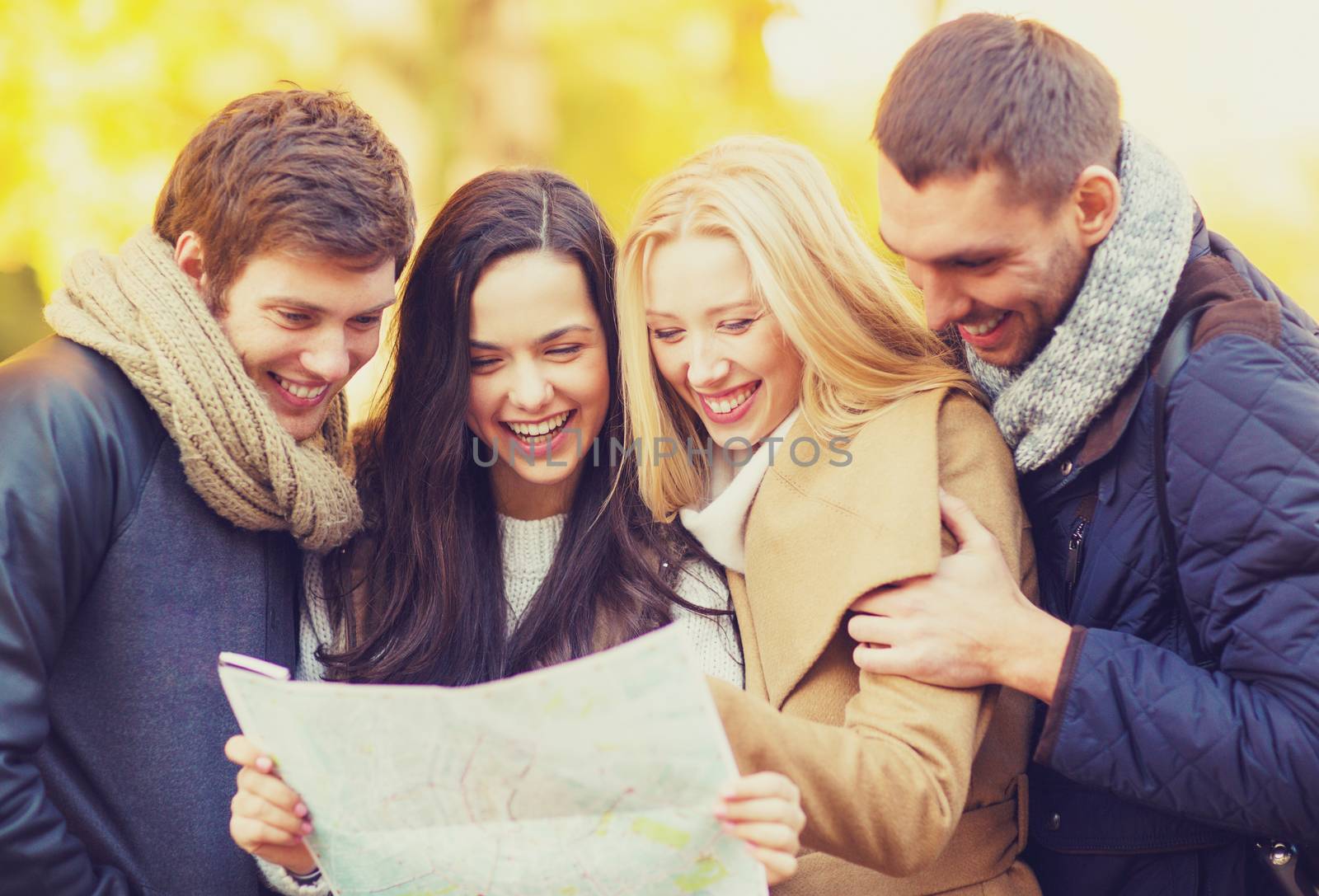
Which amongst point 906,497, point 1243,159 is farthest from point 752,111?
point 906,497

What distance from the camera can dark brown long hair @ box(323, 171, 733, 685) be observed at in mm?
2541

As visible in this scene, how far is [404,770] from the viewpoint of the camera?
1746 mm

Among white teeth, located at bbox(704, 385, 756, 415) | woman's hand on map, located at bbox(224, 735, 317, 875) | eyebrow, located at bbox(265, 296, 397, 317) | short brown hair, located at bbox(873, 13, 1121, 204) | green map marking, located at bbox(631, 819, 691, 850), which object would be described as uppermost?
short brown hair, located at bbox(873, 13, 1121, 204)

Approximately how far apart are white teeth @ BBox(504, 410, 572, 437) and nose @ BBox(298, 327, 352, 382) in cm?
42

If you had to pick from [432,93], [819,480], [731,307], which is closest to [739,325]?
[731,307]

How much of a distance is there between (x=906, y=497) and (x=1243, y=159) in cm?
348

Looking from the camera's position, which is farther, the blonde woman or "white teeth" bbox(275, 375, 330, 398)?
"white teeth" bbox(275, 375, 330, 398)

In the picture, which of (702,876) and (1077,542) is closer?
(702,876)

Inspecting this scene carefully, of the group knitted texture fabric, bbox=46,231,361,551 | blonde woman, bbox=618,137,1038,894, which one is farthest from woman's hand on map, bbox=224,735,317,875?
blonde woman, bbox=618,137,1038,894

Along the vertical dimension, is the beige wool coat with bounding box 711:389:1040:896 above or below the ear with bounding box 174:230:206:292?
below

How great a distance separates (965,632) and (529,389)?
41.1 inches

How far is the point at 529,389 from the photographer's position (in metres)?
2.57

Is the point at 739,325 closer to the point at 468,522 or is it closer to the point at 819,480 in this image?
the point at 819,480

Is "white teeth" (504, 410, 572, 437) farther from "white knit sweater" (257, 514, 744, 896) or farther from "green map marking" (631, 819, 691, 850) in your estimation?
"green map marking" (631, 819, 691, 850)
